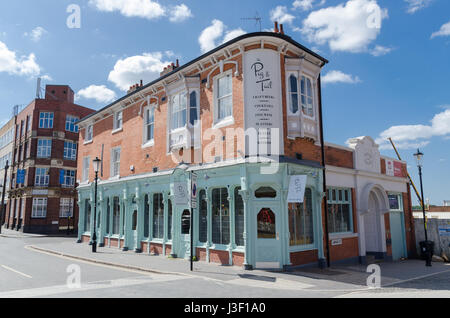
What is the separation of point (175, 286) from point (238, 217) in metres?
4.43

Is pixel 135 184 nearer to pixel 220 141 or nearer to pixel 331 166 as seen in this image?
pixel 220 141

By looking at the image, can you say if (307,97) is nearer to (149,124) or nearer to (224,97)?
(224,97)

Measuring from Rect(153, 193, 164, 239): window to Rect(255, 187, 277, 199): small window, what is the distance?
21.0 feet

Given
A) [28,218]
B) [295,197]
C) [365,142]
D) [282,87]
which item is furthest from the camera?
[28,218]

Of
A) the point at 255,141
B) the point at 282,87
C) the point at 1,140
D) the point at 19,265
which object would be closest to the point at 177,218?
the point at 255,141

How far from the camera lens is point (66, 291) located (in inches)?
344

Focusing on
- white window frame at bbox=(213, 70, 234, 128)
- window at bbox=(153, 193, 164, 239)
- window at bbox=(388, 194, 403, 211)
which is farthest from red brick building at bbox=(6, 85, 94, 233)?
window at bbox=(388, 194, 403, 211)

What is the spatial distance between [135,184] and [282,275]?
1073cm

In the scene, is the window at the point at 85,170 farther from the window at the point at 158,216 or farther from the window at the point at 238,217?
the window at the point at 238,217

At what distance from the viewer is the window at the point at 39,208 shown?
37344 millimetres

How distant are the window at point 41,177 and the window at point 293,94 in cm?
3407

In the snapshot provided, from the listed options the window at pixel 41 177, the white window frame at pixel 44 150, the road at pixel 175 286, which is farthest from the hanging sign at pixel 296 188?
the white window frame at pixel 44 150

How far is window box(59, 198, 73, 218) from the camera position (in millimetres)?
38625

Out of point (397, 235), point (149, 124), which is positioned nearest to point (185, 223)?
point (149, 124)
